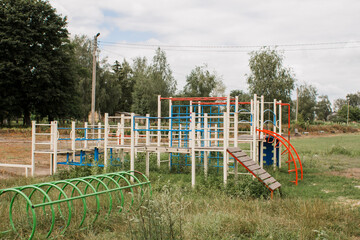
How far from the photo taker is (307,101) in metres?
75.7

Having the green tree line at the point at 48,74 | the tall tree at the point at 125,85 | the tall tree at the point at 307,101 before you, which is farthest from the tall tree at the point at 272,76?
the tall tree at the point at 307,101

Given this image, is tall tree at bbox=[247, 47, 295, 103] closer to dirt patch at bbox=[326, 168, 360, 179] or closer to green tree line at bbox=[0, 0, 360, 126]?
green tree line at bbox=[0, 0, 360, 126]

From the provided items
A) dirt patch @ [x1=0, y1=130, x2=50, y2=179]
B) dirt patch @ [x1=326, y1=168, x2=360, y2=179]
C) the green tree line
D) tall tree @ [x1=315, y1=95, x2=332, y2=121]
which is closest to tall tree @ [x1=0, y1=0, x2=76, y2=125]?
the green tree line

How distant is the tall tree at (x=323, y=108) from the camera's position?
10232cm

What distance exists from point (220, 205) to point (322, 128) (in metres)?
45.0

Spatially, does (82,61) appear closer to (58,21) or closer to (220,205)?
(58,21)

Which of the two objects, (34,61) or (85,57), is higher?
(85,57)

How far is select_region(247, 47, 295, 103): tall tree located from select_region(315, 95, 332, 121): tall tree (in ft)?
235

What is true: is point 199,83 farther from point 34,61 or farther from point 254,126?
point 254,126

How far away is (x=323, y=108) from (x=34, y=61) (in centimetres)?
9122

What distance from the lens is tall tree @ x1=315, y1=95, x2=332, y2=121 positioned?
102 metres

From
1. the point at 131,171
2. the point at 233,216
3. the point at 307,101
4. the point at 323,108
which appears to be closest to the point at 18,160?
the point at 131,171

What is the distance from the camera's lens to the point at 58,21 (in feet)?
116

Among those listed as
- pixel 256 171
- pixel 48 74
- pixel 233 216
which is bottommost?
pixel 233 216
